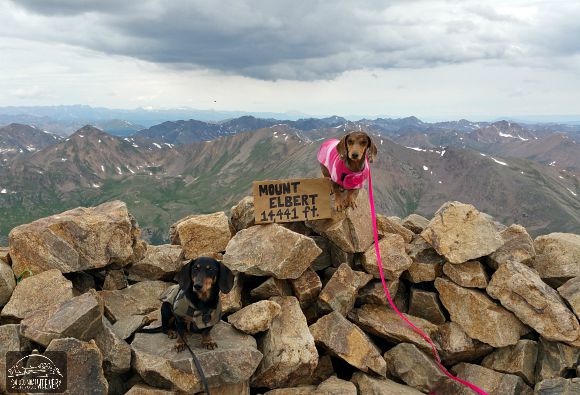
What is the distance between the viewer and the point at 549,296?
11008mm

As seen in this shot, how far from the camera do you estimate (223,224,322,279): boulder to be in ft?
36.5

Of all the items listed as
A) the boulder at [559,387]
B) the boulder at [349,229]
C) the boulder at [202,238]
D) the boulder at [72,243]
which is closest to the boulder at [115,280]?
the boulder at [72,243]

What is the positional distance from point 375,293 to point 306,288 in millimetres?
2226

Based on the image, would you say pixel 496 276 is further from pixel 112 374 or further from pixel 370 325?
pixel 112 374

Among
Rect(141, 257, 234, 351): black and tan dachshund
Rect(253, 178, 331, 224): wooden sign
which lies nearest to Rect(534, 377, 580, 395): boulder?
Rect(253, 178, 331, 224): wooden sign

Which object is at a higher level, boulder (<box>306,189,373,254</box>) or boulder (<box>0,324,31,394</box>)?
boulder (<box>306,189,373,254</box>)

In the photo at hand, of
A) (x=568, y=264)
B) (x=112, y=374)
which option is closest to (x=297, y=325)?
(x=112, y=374)

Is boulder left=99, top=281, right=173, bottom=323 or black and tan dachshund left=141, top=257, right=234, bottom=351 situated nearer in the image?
black and tan dachshund left=141, top=257, right=234, bottom=351

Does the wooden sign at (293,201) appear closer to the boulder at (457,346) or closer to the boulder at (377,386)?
the boulder at (377,386)

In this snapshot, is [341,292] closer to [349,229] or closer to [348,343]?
[348,343]

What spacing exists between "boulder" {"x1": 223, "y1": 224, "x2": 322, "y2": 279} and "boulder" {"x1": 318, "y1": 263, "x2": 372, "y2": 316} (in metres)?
0.93

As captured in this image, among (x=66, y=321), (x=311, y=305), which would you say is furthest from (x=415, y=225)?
(x=66, y=321)

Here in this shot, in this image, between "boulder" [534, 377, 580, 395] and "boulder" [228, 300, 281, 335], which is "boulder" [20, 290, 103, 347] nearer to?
"boulder" [228, 300, 281, 335]

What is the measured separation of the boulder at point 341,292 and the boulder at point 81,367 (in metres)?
Result: 5.85
